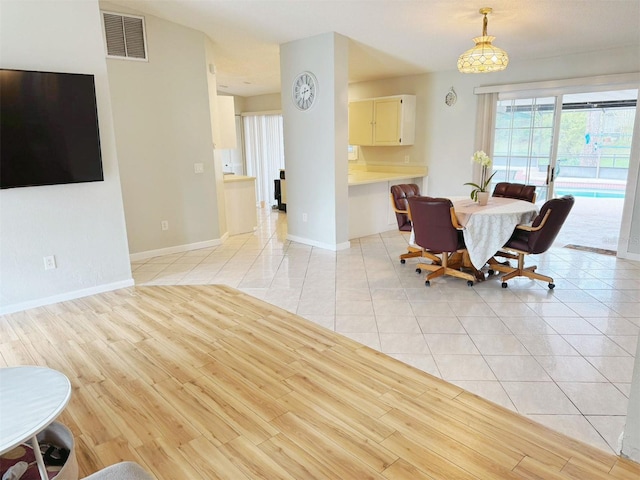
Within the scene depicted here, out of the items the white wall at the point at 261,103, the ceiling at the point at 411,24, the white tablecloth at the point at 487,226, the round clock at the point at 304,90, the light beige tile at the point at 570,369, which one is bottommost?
the light beige tile at the point at 570,369

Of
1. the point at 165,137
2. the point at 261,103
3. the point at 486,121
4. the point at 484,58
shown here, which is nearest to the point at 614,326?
the point at 484,58

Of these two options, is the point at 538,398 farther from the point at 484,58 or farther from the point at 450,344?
the point at 484,58

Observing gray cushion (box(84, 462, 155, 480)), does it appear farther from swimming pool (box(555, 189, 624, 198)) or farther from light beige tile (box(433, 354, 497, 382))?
swimming pool (box(555, 189, 624, 198))

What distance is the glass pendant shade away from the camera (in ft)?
11.8

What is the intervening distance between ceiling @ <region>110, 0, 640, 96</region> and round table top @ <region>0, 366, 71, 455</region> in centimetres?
373

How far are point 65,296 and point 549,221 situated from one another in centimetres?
443

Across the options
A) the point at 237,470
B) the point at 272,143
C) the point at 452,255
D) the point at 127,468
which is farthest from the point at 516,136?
the point at 127,468

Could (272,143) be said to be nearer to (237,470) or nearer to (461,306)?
(461,306)

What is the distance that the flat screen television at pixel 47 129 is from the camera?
3.22 meters

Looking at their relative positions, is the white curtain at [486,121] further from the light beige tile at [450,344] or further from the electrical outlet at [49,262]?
the electrical outlet at [49,262]

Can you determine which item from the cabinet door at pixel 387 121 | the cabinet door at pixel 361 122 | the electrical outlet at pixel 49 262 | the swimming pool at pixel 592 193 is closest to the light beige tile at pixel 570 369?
the electrical outlet at pixel 49 262

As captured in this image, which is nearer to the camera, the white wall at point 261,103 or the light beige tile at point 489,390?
the light beige tile at point 489,390

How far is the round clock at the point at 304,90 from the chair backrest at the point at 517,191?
2.55 meters

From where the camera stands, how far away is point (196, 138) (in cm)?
524
